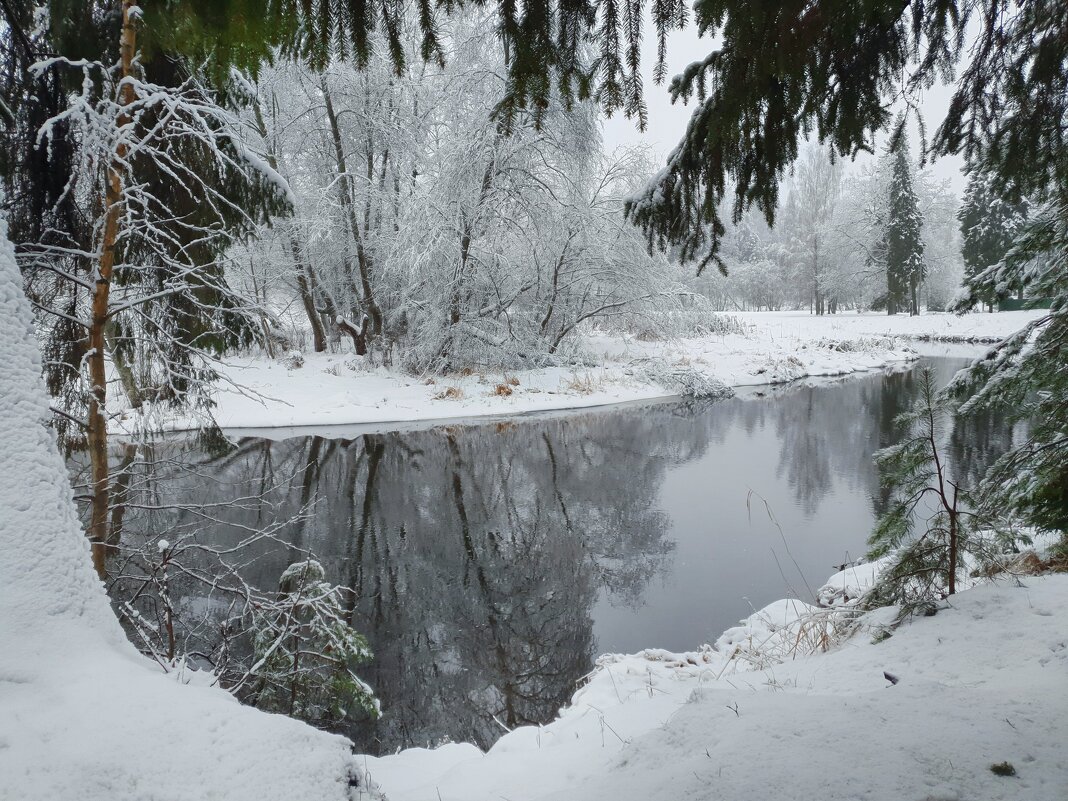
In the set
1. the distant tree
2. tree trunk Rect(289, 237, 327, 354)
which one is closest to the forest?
tree trunk Rect(289, 237, 327, 354)

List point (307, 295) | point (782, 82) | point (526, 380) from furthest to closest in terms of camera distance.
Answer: point (307, 295) < point (526, 380) < point (782, 82)

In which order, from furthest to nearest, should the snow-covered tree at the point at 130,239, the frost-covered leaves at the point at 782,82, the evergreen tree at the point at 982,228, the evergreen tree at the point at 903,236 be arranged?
the evergreen tree at the point at 903,236, the evergreen tree at the point at 982,228, the snow-covered tree at the point at 130,239, the frost-covered leaves at the point at 782,82

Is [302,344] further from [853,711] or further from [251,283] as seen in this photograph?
[853,711]

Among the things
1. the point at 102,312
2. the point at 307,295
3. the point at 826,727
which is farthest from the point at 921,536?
the point at 307,295

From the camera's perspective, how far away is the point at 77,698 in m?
1.48

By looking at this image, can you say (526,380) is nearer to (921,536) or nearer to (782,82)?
(921,536)

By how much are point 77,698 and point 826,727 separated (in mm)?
2291

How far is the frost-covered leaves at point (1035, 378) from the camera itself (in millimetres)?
3041

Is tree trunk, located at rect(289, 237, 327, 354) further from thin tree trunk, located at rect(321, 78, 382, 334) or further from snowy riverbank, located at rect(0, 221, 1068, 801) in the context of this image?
snowy riverbank, located at rect(0, 221, 1068, 801)

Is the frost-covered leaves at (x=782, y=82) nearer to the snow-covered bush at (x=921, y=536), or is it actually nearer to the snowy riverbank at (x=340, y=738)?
the snow-covered bush at (x=921, y=536)

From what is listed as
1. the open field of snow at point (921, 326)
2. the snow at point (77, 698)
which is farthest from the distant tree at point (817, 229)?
the snow at point (77, 698)

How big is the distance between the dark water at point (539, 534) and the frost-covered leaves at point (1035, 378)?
2.35m

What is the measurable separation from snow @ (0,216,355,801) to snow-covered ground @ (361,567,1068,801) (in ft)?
3.59

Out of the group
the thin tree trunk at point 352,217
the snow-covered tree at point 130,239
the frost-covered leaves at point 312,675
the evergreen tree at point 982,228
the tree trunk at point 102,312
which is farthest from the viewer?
the evergreen tree at point 982,228
